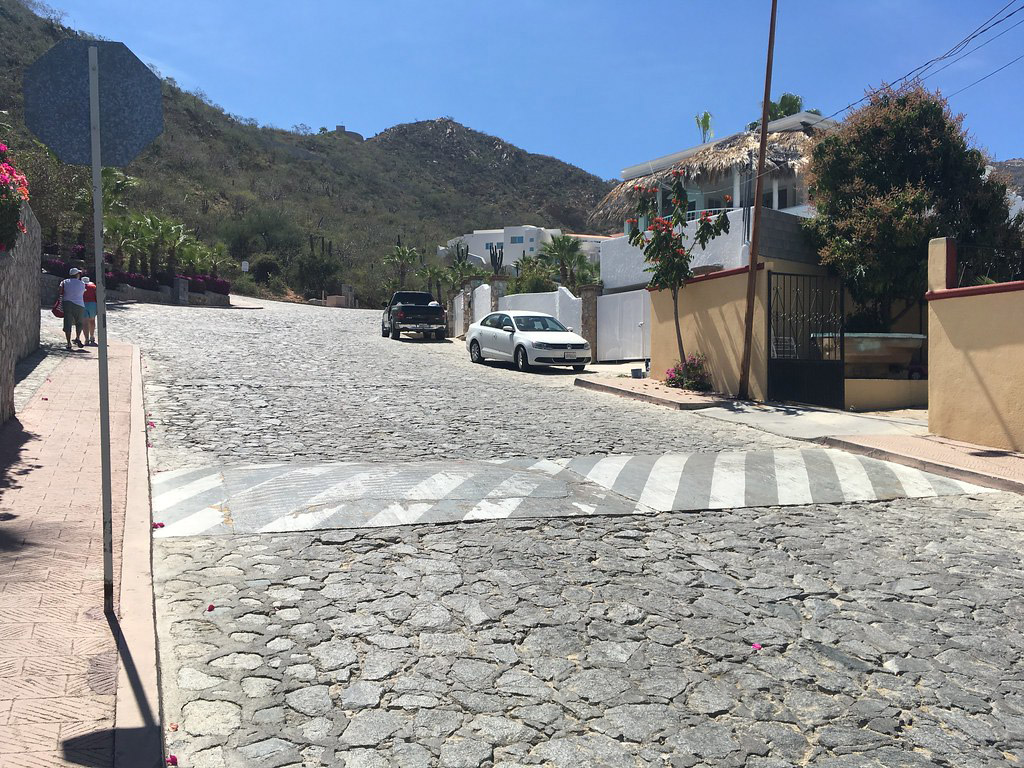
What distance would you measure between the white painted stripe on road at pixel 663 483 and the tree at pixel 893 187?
9.53 m

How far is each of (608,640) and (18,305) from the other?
1247cm

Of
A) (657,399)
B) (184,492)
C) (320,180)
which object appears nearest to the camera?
(184,492)

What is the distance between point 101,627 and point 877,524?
619 cm

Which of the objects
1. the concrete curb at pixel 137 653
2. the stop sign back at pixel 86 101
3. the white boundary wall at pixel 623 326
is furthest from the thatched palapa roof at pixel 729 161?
the stop sign back at pixel 86 101

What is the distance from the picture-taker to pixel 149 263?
1748 inches

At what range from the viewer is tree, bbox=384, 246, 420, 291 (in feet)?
208

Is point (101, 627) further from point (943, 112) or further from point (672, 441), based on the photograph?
point (943, 112)

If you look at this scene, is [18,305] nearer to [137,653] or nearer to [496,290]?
[137,653]

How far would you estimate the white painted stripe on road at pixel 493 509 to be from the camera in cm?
689

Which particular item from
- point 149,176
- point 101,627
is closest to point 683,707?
point 101,627

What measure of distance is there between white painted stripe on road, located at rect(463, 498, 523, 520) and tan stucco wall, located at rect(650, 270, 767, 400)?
954 centimetres

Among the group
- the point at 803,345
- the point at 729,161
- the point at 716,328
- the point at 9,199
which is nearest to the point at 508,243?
the point at 729,161

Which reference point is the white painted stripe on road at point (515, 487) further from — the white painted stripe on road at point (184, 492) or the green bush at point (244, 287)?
the green bush at point (244, 287)

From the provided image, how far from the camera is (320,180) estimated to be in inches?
3529
